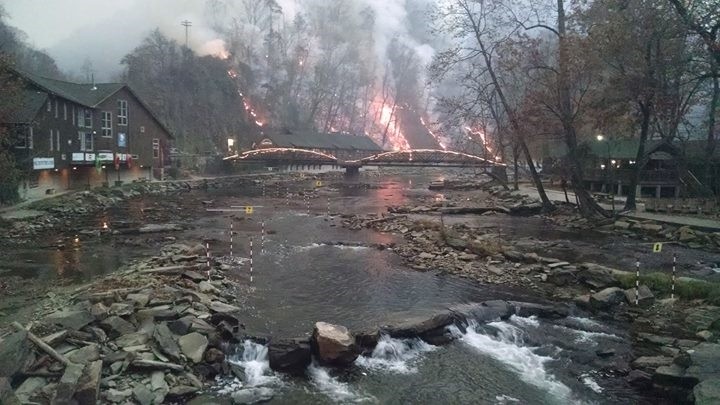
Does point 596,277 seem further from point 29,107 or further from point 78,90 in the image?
point 78,90

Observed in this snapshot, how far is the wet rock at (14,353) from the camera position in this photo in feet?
27.9

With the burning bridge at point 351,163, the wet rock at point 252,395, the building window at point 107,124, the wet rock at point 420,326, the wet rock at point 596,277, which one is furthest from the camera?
the burning bridge at point 351,163

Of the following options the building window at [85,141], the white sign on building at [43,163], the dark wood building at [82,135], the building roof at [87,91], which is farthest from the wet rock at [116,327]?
the building window at [85,141]

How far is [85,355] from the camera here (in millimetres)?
9680

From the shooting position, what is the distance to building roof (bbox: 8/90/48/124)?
31.7 m

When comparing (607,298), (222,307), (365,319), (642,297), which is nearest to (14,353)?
(222,307)

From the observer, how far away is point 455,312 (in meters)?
14.4

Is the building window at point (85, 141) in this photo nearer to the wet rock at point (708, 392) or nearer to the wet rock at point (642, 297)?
the wet rock at point (642, 297)

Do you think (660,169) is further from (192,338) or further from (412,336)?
(192,338)

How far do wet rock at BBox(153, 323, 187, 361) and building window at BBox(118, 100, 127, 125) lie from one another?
44140 mm

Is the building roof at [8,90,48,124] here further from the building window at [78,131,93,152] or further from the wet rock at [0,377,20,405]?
the wet rock at [0,377,20,405]

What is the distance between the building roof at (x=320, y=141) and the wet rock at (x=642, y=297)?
72.2 meters

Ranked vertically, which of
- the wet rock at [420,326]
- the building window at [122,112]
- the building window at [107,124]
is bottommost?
the wet rock at [420,326]

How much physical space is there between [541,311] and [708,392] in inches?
245
